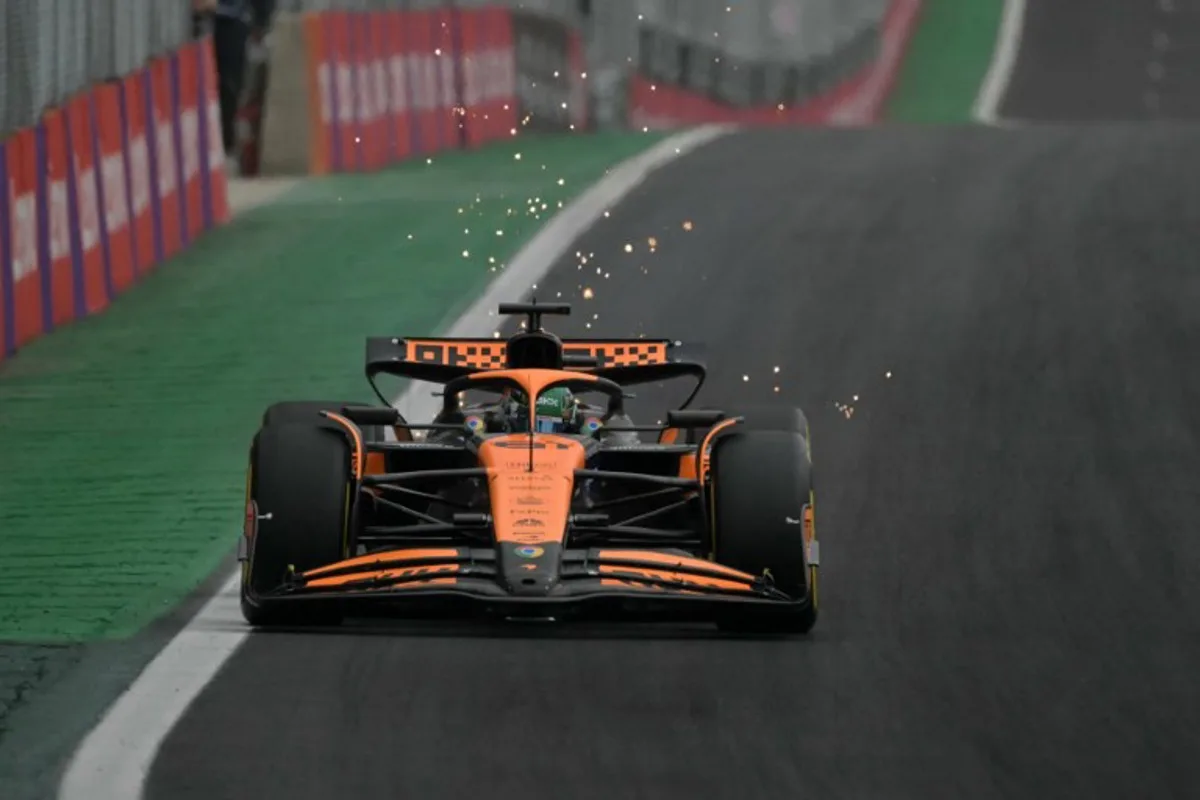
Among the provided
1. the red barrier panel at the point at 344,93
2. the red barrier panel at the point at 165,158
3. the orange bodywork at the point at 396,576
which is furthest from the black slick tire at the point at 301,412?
the red barrier panel at the point at 344,93

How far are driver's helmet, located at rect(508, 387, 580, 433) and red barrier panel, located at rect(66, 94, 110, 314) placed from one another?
24.7 feet

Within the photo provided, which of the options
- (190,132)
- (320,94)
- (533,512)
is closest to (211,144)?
Result: (190,132)

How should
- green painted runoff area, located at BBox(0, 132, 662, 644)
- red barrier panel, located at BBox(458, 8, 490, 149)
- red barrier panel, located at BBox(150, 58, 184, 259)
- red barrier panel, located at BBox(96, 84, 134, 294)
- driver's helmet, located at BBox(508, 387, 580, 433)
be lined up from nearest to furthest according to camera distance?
driver's helmet, located at BBox(508, 387, 580, 433) → green painted runoff area, located at BBox(0, 132, 662, 644) → red barrier panel, located at BBox(96, 84, 134, 294) → red barrier panel, located at BBox(150, 58, 184, 259) → red barrier panel, located at BBox(458, 8, 490, 149)

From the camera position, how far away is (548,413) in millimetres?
11820

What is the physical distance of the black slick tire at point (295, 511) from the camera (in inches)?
→ 432

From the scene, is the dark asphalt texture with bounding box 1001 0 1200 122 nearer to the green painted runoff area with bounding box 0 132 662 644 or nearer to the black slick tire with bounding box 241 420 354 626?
the green painted runoff area with bounding box 0 132 662 644

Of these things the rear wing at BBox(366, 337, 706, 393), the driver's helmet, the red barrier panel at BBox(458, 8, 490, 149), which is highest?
the red barrier panel at BBox(458, 8, 490, 149)

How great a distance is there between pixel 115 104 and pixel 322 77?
6659 mm

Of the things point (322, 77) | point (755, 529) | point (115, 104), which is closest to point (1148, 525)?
point (755, 529)

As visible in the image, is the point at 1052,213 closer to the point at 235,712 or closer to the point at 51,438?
the point at 51,438

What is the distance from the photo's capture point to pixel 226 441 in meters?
15.4

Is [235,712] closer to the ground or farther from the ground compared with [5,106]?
closer to the ground

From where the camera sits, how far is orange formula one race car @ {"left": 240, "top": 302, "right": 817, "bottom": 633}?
10625mm

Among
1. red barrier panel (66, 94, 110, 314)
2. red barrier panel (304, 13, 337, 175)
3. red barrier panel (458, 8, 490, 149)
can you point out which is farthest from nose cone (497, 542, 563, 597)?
red barrier panel (458, 8, 490, 149)
